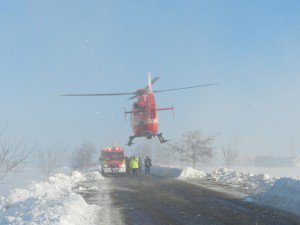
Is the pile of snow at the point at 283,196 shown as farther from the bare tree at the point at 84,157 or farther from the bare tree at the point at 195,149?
the bare tree at the point at 84,157

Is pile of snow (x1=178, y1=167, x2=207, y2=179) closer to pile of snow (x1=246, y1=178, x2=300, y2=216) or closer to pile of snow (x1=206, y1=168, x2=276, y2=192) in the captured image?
pile of snow (x1=206, y1=168, x2=276, y2=192)

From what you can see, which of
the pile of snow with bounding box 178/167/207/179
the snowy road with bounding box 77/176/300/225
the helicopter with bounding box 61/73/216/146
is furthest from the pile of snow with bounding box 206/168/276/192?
the helicopter with bounding box 61/73/216/146

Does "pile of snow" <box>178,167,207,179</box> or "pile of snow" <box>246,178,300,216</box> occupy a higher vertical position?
"pile of snow" <box>246,178,300,216</box>

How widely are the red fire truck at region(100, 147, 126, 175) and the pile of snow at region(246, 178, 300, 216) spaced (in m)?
22.4

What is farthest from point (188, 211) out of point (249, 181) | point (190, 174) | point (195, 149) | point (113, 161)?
point (195, 149)

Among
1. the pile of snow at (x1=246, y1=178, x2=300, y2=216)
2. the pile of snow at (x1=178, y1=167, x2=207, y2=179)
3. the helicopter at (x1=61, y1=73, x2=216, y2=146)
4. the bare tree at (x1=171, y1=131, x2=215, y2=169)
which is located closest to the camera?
the pile of snow at (x1=246, y1=178, x2=300, y2=216)

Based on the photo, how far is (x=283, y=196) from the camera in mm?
13648

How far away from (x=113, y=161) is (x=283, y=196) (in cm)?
→ 2428

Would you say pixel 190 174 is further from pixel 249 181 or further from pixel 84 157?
pixel 84 157

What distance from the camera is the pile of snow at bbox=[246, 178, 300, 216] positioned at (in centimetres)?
1254

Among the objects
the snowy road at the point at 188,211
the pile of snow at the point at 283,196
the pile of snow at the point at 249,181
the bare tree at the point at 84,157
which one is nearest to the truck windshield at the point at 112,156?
the pile of snow at the point at 249,181

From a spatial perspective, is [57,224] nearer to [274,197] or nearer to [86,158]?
[274,197]

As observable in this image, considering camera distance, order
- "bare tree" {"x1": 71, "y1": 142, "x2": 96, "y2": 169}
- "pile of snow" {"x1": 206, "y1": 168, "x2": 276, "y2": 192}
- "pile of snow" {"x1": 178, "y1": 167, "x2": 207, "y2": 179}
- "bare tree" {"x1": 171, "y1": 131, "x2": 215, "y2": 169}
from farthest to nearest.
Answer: "bare tree" {"x1": 71, "y1": 142, "x2": 96, "y2": 169}
"bare tree" {"x1": 171, "y1": 131, "x2": 215, "y2": 169}
"pile of snow" {"x1": 178, "y1": 167, "x2": 207, "y2": 179}
"pile of snow" {"x1": 206, "y1": 168, "x2": 276, "y2": 192}

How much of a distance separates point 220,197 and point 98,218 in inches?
241
